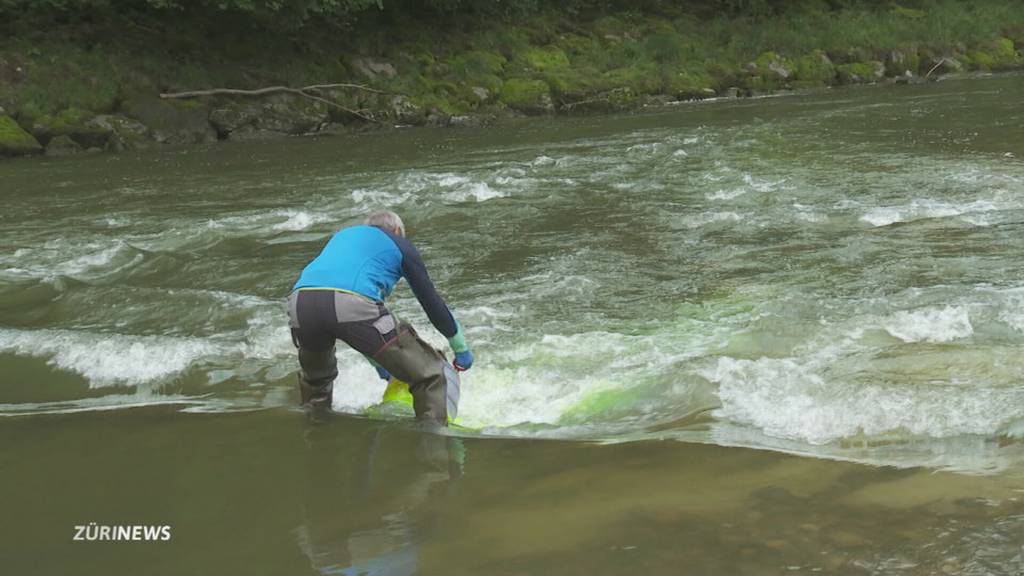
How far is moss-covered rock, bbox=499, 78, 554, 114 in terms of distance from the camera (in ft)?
91.5

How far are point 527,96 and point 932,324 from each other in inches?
874

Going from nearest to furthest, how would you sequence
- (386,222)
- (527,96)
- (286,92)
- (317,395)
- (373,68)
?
(386,222)
(317,395)
(286,92)
(527,96)
(373,68)

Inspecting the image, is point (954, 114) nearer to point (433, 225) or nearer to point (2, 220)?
point (433, 225)

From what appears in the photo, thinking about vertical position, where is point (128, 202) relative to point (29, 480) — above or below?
below

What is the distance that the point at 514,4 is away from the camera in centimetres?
3400

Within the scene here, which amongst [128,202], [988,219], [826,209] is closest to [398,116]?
[128,202]

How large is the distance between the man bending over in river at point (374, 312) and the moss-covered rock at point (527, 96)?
2261 cm

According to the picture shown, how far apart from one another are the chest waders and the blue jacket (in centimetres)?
7

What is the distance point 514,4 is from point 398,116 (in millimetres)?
9561

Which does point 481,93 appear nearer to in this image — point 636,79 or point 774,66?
point 636,79

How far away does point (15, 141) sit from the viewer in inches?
867

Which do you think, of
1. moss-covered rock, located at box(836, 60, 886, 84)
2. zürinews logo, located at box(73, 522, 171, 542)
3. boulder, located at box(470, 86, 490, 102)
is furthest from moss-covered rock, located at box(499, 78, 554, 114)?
zürinews logo, located at box(73, 522, 171, 542)

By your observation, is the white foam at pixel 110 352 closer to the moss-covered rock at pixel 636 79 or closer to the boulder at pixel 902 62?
the moss-covered rock at pixel 636 79

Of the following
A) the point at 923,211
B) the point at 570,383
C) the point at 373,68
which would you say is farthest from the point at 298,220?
the point at 373,68
